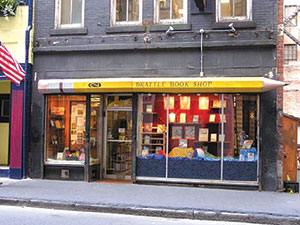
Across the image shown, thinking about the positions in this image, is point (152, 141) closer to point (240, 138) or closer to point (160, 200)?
point (240, 138)

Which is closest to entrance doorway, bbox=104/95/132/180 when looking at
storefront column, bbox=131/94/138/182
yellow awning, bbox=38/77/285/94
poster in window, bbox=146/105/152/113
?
storefront column, bbox=131/94/138/182

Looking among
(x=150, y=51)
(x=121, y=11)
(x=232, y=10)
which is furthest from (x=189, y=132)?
(x=121, y=11)

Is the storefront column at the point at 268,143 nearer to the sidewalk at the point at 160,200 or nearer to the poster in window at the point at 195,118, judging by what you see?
the sidewalk at the point at 160,200

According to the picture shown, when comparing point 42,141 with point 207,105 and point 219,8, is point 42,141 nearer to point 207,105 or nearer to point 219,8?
point 207,105

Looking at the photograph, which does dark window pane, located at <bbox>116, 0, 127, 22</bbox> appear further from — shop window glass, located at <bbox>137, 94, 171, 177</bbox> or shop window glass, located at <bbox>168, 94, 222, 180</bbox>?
shop window glass, located at <bbox>168, 94, 222, 180</bbox>

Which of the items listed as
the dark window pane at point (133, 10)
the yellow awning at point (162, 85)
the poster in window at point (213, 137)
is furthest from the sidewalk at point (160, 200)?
the dark window pane at point (133, 10)

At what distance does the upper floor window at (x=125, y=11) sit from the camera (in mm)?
11352

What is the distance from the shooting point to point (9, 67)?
34.1ft

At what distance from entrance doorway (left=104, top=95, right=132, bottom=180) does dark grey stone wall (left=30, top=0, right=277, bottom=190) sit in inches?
39.6

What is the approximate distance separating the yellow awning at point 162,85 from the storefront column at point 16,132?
938mm

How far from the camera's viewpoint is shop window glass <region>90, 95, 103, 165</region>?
11427 millimetres

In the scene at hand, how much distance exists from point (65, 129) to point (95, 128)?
Answer: 98cm

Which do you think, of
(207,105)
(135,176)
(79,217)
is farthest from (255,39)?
(79,217)

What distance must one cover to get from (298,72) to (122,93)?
55.0ft
